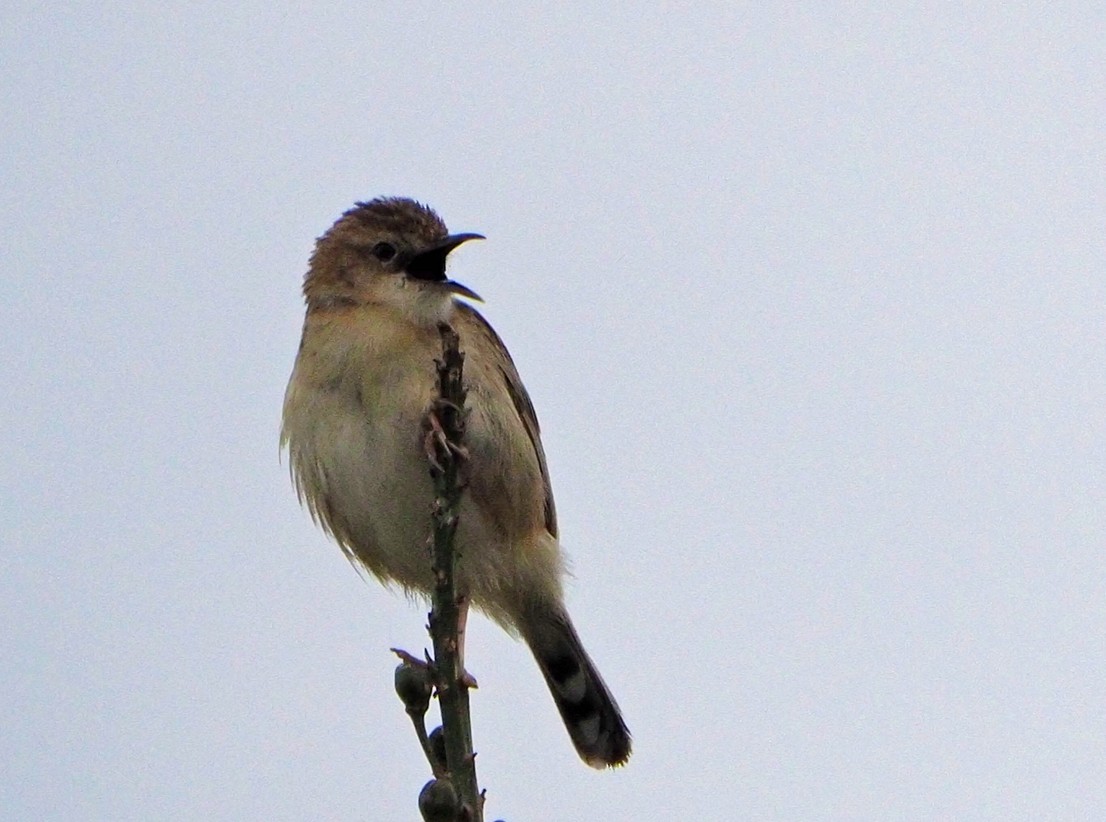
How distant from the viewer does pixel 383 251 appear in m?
7.27

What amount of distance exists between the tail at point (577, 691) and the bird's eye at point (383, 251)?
2001 mm

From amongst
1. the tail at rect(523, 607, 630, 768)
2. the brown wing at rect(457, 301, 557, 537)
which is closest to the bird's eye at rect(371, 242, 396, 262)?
the brown wing at rect(457, 301, 557, 537)

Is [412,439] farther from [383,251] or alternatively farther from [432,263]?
[383,251]

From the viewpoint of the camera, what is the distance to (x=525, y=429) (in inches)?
271

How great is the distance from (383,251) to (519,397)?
105 cm

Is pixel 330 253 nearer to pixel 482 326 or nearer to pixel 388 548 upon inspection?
pixel 482 326

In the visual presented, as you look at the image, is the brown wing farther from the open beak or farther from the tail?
the tail

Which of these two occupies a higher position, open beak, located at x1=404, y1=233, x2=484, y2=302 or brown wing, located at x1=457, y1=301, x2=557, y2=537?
open beak, located at x1=404, y1=233, x2=484, y2=302

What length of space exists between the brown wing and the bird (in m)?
0.01

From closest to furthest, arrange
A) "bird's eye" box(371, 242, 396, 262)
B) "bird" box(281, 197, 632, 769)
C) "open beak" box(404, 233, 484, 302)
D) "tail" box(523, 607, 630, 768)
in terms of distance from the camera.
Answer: "bird" box(281, 197, 632, 769)
"open beak" box(404, 233, 484, 302)
"bird's eye" box(371, 242, 396, 262)
"tail" box(523, 607, 630, 768)

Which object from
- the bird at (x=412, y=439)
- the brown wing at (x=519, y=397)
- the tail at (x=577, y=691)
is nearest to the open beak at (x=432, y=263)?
the bird at (x=412, y=439)

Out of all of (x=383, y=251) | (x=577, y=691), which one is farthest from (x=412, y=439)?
(x=577, y=691)

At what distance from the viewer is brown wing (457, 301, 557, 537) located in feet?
23.1

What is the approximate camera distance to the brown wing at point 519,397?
277 inches
